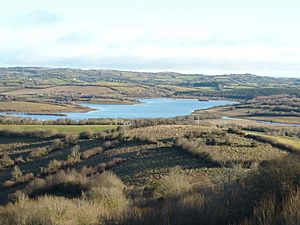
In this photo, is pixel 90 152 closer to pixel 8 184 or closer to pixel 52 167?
pixel 52 167

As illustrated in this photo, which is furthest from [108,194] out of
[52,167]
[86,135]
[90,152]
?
[86,135]

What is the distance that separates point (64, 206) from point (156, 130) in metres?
31.8

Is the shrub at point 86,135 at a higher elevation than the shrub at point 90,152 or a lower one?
higher

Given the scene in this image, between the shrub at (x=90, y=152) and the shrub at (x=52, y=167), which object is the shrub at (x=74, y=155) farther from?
the shrub at (x=52, y=167)

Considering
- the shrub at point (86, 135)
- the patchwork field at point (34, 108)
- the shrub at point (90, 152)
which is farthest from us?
the patchwork field at point (34, 108)

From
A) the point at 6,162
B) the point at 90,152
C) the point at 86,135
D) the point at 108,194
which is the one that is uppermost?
the point at 108,194

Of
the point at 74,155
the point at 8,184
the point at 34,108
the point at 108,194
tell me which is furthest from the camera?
the point at 34,108

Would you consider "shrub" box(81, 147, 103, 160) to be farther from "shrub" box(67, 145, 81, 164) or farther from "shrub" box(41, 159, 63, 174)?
"shrub" box(41, 159, 63, 174)

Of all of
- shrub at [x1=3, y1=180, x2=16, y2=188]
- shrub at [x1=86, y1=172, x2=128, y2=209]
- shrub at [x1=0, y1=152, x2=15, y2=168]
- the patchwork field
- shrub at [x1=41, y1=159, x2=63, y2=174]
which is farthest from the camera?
the patchwork field

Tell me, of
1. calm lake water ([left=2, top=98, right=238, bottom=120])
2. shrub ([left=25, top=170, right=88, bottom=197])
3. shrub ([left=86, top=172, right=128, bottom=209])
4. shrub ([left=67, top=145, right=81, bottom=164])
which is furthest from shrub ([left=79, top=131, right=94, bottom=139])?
calm lake water ([left=2, top=98, right=238, bottom=120])

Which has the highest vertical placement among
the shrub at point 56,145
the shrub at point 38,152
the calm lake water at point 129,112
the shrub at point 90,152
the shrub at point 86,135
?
the shrub at point 86,135

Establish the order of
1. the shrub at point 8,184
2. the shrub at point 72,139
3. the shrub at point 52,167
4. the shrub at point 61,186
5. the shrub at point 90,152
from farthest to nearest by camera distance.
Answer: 1. the shrub at point 72,139
2. the shrub at point 90,152
3. the shrub at point 52,167
4. the shrub at point 8,184
5. the shrub at point 61,186

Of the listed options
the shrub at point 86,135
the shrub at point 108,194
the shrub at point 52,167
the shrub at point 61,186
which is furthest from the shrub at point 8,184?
the shrub at point 86,135

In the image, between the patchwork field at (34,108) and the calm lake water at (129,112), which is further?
the patchwork field at (34,108)
